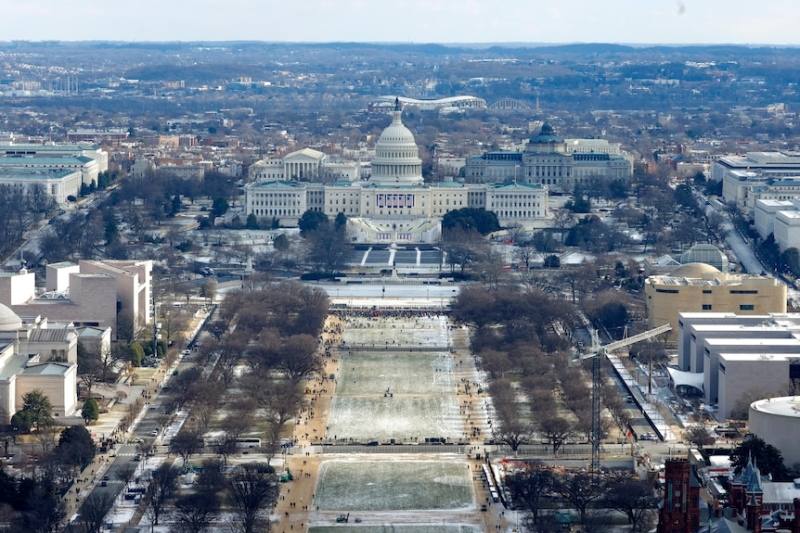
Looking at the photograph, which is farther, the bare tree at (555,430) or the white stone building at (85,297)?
the white stone building at (85,297)

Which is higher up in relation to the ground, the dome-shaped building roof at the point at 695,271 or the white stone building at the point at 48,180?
the dome-shaped building roof at the point at 695,271

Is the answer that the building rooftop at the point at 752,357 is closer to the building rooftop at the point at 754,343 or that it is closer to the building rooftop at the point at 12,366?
the building rooftop at the point at 754,343

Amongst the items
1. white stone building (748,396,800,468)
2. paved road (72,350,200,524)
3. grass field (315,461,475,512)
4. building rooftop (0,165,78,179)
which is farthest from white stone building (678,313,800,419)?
building rooftop (0,165,78,179)

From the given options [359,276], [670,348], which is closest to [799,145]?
[359,276]

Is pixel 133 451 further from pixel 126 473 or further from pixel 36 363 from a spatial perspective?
→ pixel 36 363

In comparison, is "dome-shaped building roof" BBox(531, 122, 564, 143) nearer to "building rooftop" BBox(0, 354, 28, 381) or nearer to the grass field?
"building rooftop" BBox(0, 354, 28, 381)

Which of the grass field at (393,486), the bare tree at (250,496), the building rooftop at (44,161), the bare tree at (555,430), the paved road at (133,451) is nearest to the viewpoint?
the bare tree at (250,496)

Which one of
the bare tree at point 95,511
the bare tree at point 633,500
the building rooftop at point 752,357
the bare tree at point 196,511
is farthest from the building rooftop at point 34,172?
the bare tree at point 633,500
